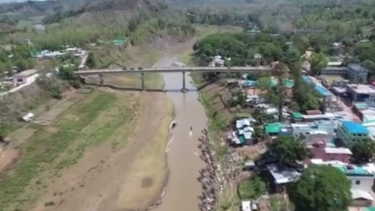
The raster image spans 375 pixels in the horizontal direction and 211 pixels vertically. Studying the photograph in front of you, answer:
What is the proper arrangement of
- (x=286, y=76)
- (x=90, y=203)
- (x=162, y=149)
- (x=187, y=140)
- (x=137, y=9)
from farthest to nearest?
(x=137, y=9)
(x=286, y=76)
(x=187, y=140)
(x=162, y=149)
(x=90, y=203)

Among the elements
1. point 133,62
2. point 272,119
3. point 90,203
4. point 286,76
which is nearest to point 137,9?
point 133,62

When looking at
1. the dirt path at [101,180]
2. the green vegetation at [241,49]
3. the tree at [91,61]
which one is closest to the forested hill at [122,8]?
the green vegetation at [241,49]

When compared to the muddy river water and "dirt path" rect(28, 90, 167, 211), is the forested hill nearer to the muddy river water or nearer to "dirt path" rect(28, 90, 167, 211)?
the muddy river water

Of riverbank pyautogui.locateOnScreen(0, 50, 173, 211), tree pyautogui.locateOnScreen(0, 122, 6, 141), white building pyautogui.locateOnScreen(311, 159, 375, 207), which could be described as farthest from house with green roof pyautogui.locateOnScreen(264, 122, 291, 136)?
tree pyautogui.locateOnScreen(0, 122, 6, 141)

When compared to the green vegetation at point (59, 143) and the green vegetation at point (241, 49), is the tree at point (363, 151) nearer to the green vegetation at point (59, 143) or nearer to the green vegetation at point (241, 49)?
the green vegetation at point (59, 143)

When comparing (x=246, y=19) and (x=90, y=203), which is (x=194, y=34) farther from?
(x=90, y=203)
